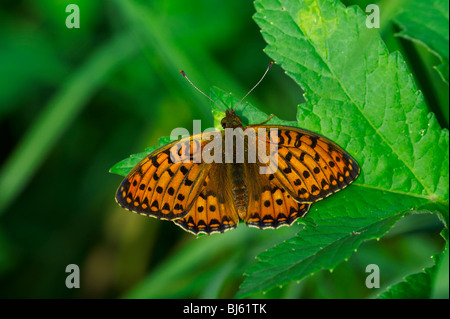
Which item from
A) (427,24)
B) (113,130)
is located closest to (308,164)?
(427,24)

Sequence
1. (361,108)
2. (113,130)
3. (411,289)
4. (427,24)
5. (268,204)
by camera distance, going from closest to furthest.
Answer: (411,289), (361,108), (268,204), (427,24), (113,130)

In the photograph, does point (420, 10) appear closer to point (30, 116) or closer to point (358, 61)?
point (358, 61)

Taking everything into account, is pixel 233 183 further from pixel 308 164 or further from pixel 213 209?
pixel 308 164

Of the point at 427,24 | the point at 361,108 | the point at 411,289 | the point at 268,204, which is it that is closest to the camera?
the point at 411,289

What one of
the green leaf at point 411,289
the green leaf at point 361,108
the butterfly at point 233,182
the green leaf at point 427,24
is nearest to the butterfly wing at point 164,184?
the butterfly at point 233,182

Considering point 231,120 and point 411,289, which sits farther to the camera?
point 231,120

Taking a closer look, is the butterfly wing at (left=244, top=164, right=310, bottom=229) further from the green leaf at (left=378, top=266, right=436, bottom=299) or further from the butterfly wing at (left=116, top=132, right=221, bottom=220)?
the green leaf at (left=378, top=266, right=436, bottom=299)

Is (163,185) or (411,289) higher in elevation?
(163,185)

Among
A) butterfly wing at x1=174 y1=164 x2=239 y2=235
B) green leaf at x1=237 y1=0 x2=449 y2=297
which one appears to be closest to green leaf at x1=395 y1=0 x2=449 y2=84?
green leaf at x1=237 y1=0 x2=449 y2=297

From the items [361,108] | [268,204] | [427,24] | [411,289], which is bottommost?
[411,289]
